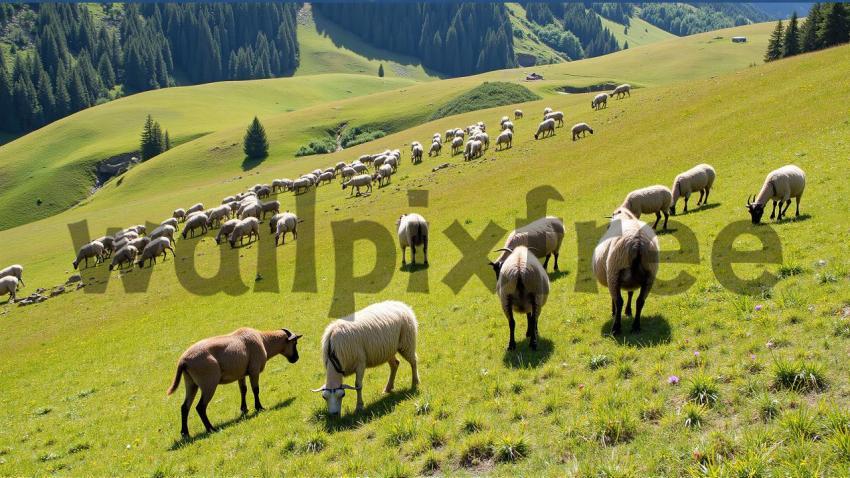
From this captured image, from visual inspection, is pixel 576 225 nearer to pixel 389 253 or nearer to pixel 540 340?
pixel 389 253

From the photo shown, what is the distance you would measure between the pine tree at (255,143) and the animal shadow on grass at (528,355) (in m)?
97.2


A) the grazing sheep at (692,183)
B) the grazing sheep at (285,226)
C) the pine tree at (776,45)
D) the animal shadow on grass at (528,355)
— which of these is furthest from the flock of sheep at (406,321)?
the pine tree at (776,45)

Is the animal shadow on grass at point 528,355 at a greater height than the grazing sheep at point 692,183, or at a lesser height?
lesser

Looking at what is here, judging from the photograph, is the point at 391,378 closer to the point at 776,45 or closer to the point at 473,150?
the point at 473,150

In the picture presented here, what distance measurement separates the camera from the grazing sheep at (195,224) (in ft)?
164

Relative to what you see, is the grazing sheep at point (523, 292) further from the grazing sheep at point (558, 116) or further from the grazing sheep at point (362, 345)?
the grazing sheep at point (558, 116)

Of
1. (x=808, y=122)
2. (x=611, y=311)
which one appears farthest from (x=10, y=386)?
(x=808, y=122)

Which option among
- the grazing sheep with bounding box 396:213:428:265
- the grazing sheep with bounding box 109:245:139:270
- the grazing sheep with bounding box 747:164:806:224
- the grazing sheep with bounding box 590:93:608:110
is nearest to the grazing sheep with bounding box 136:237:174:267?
the grazing sheep with bounding box 109:245:139:270

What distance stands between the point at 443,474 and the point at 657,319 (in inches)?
293

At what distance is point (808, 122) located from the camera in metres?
33.0

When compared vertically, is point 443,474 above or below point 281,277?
above

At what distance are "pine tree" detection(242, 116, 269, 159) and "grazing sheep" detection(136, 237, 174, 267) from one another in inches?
2393

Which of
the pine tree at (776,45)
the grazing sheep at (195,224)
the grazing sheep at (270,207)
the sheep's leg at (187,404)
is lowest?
the grazing sheep at (195,224)

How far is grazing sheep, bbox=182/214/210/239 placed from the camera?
50.0 m
